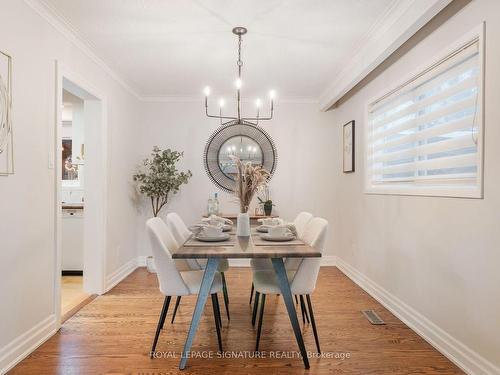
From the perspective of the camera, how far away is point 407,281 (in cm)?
280

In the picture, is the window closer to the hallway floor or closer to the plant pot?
the plant pot

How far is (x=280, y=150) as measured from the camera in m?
4.86

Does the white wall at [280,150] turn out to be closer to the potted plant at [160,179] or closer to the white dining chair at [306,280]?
the potted plant at [160,179]

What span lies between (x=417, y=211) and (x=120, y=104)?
11.4ft

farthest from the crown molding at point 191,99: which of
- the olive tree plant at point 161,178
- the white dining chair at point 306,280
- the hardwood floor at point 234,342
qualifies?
the white dining chair at point 306,280

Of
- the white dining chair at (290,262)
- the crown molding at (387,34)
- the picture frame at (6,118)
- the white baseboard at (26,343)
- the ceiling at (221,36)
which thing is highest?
the ceiling at (221,36)

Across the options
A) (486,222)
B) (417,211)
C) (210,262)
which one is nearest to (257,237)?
(210,262)

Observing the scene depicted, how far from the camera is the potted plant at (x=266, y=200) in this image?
14.9 feet

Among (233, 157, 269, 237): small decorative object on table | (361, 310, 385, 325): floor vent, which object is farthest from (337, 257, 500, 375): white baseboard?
(233, 157, 269, 237): small decorative object on table

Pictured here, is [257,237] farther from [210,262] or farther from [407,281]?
[407,281]

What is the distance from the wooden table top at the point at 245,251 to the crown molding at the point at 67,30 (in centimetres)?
199

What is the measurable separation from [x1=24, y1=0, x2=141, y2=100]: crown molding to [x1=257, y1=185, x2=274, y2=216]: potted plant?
7.67 feet

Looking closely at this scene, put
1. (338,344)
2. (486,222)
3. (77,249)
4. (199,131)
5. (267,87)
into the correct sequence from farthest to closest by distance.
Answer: (199,131) < (267,87) < (77,249) < (338,344) < (486,222)

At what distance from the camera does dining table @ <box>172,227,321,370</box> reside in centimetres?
200
